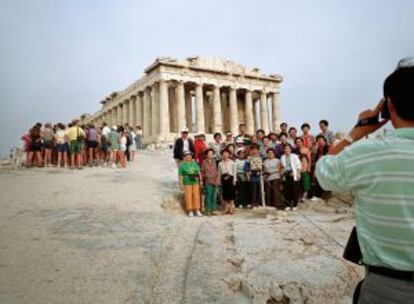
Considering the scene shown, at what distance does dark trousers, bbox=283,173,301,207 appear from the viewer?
12.4m

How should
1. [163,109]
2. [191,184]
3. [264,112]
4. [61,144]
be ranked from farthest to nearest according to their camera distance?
[264,112] < [163,109] < [61,144] < [191,184]

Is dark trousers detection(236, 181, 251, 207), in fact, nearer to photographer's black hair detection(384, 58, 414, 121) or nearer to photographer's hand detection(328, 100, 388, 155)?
photographer's hand detection(328, 100, 388, 155)

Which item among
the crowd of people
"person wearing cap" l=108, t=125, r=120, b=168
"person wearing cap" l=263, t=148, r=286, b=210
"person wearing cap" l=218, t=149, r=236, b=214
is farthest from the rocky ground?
"person wearing cap" l=108, t=125, r=120, b=168

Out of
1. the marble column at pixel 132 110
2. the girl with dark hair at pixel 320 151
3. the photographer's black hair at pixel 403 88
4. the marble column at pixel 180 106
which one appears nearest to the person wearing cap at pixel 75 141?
the girl with dark hair at pixel 320 151

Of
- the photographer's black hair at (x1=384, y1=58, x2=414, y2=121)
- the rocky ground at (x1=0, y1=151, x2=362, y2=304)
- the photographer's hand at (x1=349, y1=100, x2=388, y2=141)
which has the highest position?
the photographer's black hair at (x1=384, y1=58, x2=414, y2=121)

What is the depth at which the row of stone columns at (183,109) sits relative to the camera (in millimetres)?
37188

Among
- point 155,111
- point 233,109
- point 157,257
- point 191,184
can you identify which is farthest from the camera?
point 233,109

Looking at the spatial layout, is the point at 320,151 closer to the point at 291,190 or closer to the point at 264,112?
the point at 291,190

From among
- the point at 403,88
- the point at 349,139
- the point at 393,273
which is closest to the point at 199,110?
the point at 349,139

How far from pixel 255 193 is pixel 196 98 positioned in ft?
89.6

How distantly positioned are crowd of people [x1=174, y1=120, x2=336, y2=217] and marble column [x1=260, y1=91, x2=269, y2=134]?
101 feet

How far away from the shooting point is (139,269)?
580 cm

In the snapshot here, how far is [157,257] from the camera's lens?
629 cm

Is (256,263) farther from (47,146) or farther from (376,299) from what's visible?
(47,146)
